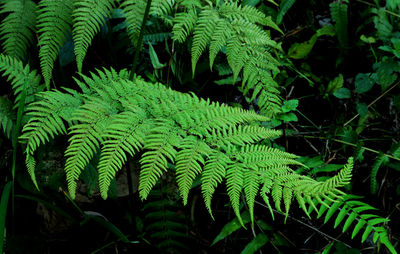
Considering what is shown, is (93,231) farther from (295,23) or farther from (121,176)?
(295,23)

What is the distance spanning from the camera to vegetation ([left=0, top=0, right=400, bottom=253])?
4.37 ft

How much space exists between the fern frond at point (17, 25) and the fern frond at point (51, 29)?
0.11 meters

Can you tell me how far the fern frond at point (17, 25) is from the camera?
65.2 inches

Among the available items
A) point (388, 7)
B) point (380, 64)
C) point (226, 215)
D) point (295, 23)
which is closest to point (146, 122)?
point (226, 215)

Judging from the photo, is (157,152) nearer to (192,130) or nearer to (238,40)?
(192,130)

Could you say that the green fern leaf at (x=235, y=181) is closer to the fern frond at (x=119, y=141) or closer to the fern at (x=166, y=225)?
Result: the fern frond at (x=119, y=141)

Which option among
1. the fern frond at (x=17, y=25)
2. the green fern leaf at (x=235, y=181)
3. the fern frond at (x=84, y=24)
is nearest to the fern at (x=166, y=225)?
the green fern leaf at (x=235, y=181)

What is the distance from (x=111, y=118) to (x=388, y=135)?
1852 millimetres

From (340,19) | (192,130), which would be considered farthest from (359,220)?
(340,19)

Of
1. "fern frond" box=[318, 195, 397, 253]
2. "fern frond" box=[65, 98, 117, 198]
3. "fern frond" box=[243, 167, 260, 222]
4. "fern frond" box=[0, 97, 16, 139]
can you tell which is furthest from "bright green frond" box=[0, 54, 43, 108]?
"fern frond" box=[318, 195, 397, 253]

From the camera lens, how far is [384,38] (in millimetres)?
2133

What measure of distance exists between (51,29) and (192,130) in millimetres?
901

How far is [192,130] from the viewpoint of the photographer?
1.39 metres

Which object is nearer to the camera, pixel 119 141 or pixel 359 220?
pixel 119 141
